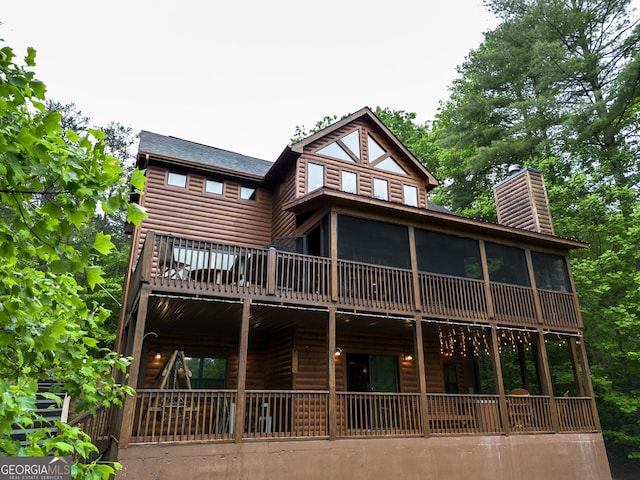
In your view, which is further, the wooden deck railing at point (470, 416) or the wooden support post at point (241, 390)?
the wooden deck railing at point (470, 416)

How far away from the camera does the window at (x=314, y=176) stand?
13633mm

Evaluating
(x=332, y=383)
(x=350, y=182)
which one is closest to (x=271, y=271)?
(x=332, y=383)

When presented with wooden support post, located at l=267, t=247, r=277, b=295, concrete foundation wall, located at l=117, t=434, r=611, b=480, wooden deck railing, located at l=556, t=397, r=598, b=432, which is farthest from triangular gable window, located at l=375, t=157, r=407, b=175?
concrete foundation wall, located at l=117, t=434, r=611, b=480

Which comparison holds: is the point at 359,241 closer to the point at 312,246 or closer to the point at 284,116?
the point at 312,246

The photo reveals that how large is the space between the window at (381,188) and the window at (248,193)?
404cm

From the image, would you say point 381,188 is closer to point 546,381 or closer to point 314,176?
point 314,176

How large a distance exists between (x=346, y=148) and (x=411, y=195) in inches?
111

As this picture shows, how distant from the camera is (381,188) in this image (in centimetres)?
1480

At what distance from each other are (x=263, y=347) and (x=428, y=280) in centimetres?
529

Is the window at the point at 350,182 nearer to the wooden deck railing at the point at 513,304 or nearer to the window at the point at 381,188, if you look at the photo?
the window at the point at 381,188

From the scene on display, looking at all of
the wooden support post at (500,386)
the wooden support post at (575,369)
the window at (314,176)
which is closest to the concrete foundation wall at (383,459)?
the wooden support post at (500,386)

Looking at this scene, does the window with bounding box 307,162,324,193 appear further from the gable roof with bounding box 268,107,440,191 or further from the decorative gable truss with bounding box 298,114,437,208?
the gable roof with bounding box 268,107,440,191

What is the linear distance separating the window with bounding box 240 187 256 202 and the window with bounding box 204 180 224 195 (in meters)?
0.73

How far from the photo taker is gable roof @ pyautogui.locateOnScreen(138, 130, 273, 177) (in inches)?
539
